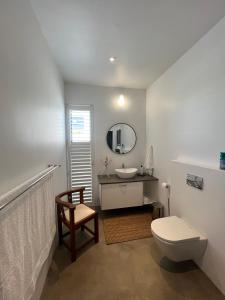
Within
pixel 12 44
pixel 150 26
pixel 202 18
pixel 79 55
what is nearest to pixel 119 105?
pixel 79 55

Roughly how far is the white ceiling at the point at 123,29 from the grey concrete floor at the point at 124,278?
259 centimetres

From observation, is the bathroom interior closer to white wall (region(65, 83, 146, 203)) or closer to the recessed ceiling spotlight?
the recessed ceiling spotlight

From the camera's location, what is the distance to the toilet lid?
1585 millimetres

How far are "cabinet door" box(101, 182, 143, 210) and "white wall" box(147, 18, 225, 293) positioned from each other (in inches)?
17.5

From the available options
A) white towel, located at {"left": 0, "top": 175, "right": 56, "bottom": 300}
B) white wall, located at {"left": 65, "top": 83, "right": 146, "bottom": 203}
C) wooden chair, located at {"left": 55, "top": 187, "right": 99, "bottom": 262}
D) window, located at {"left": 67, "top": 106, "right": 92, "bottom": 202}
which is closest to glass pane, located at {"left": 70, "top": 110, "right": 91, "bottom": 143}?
window, located at {"left": 67, "top": 106, "right": 92, "bottom": 202}

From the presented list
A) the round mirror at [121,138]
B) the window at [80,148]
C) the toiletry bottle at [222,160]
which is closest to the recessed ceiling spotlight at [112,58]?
the window at [80,148]

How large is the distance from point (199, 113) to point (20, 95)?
6.02 feet

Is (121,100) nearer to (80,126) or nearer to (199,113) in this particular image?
(80,126)

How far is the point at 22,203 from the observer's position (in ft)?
3.12

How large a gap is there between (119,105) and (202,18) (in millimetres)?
1974

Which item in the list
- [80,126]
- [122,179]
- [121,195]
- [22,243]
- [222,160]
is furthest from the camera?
[80,126]

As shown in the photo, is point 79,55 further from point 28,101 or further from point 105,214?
point 105,214

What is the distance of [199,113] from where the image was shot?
182 centimetres

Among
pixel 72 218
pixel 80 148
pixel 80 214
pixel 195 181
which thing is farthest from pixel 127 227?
pixel 80 148
